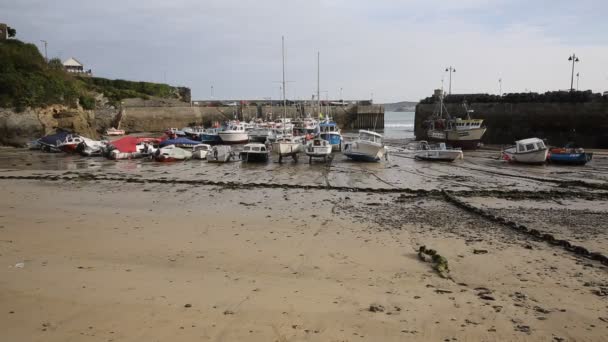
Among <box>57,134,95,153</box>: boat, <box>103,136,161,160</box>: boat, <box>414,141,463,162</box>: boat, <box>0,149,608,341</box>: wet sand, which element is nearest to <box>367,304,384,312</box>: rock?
<box>0,149,608,341</box>: wet sand

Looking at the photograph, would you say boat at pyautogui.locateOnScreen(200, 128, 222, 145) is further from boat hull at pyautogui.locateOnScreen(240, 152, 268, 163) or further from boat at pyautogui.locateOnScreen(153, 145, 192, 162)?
boat hull at pyautogui.locateOnScreen(240, 152, 268, 163)

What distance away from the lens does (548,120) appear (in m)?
45.0

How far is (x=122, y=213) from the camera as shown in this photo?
13031mm

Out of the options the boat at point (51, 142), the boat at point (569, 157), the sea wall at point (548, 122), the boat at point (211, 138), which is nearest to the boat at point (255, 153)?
the boat at point (51, 142)

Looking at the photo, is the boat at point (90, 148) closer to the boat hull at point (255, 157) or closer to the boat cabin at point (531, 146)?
the boat hull at point (255, 157)

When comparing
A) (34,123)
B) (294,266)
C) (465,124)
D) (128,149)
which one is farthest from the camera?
(465,124)

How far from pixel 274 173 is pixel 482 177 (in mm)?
10376

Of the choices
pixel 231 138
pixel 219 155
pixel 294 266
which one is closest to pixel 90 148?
pixel 219 155

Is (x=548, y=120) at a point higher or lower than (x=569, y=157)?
higher

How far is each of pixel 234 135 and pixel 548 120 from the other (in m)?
30.9

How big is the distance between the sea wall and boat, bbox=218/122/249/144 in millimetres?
25124

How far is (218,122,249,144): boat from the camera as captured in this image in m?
43.2

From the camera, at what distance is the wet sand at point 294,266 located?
571 centimetres

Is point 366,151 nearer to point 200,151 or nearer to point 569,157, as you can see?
point 200,151
